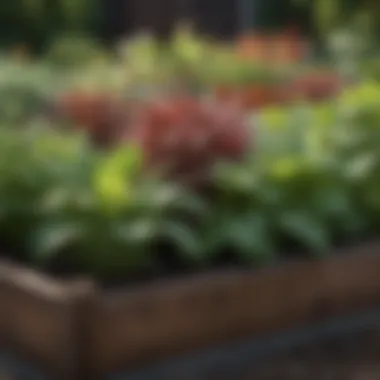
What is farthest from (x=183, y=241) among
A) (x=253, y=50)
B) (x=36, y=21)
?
(x=36, y=21)

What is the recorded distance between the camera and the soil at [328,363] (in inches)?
138

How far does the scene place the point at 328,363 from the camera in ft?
11.8

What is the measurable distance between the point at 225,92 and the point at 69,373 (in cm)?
279

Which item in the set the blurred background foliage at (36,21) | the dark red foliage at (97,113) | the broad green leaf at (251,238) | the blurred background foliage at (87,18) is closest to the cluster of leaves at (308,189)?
the broad green leaf at (251,238)

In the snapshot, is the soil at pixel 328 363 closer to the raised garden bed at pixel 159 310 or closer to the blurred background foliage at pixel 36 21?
the raised garden bed at pixel 159 310

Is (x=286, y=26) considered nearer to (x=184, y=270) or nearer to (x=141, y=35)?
(x=141, y=35)

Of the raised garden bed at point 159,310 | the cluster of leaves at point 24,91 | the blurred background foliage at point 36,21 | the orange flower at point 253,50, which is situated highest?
the raised garden bed at point 159,310

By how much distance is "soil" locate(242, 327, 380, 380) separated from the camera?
11.5ft

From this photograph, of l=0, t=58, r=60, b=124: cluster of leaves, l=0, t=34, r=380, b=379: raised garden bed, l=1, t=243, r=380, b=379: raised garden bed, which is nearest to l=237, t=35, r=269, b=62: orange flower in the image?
l=0, t=58, r=60, b=124: cluster of leaves

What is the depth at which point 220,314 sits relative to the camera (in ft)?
11.7

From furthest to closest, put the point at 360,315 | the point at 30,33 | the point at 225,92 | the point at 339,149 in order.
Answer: the point at 30,33, the point at 225,92, the point at 339,149, the point at 360,315

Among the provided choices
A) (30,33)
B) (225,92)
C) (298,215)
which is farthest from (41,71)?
(298,215)

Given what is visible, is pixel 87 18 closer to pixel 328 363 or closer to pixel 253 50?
pixel 253 50

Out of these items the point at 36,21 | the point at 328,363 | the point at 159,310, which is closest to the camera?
the point at 159,310
